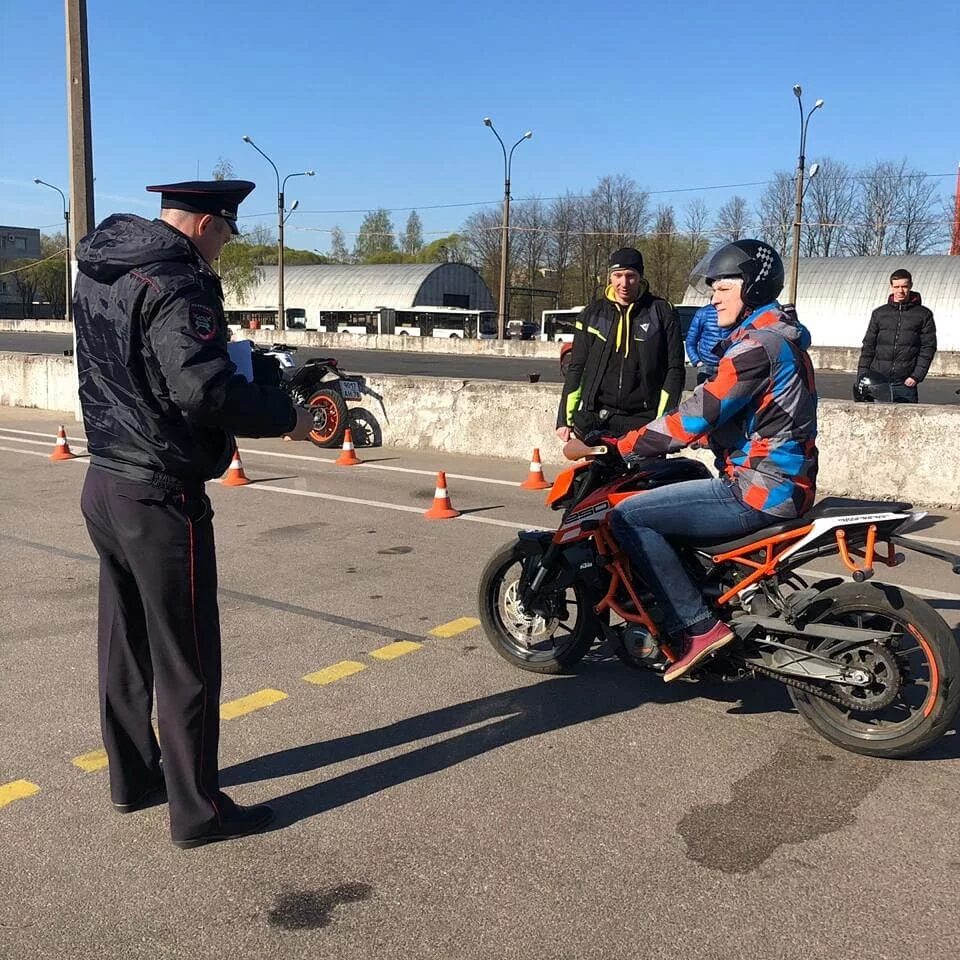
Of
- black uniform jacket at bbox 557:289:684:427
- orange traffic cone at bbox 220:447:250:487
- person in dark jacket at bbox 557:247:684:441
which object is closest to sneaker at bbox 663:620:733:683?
person in dark jacket at bbox 557:247:684:441

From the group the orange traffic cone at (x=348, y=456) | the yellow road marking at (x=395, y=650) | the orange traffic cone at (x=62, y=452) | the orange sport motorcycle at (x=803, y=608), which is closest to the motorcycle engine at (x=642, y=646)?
the orange sport motorcycle at (x=803, y=608)

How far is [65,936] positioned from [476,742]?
5.55 ft

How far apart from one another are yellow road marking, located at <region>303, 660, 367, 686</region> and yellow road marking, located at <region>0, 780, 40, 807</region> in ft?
4.38

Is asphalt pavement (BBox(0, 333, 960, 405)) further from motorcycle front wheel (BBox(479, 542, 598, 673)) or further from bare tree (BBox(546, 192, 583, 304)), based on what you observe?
bare tree (BBox(546, 192, 583, 304))

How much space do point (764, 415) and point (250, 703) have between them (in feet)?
8.01

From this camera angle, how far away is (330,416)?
41.0 feet

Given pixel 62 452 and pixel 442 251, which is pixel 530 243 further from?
pixel 62 452

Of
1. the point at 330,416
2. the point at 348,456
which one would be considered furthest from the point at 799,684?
the point at 330,416

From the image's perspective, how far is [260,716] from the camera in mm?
4254

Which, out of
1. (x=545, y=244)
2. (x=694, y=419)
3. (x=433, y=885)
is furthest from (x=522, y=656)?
(x=545, y=244)

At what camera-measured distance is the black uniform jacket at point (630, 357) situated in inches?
250

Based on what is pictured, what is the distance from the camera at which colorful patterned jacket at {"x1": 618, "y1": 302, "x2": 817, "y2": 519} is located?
3.79 m

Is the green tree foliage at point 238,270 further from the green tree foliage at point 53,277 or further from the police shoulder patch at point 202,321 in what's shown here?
the police shoulder patch at point 202,321

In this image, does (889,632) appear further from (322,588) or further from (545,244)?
(545,244)
